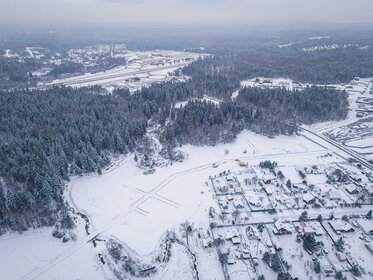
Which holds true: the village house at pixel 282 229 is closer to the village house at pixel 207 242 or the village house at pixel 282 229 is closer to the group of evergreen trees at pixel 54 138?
the village house at pixel 207 242

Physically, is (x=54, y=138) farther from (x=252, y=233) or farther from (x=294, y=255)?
(x=294, y=255)

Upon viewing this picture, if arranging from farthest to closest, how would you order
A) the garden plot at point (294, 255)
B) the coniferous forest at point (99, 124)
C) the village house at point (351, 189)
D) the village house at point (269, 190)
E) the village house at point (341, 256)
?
the village house at point (269, 190) → the village house at point (351, 189) → the coniferous forest at point (99, 124) → the village house at point (341, 256) → the garden plot at point (294, 255)

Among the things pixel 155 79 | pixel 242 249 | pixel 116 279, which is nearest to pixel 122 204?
pixel 116 279

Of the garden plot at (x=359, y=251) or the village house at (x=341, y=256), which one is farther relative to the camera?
the village house at (x=341, y=256)

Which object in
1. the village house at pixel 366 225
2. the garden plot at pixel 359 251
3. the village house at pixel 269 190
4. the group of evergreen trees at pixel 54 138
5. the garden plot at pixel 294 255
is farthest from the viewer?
the village house at pixel 269 190

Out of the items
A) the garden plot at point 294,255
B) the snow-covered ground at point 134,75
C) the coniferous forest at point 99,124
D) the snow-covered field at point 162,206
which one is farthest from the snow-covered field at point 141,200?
the snow-covered ground at point 134,75

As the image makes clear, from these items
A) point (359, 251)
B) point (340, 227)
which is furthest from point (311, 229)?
point (359, 251)

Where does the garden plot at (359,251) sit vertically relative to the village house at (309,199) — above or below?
below

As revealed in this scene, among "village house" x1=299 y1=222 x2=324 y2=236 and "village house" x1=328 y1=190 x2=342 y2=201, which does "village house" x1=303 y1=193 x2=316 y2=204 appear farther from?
"village house" x1=299 y1=222 x2=324 y2=236

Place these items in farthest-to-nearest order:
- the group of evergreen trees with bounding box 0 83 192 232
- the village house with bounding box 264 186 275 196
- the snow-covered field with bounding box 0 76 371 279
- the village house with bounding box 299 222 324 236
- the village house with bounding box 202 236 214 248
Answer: the village house with bounding box 264 186 275 196, the group of evergreen trees with bounding box 0 83 192 232, the village house with bounding box 299 222 324 236, the village house with bounding box 202 236 214 248, the snow-covered field with bounding box 0 76 371 279

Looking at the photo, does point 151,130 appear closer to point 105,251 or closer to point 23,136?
point 23,136

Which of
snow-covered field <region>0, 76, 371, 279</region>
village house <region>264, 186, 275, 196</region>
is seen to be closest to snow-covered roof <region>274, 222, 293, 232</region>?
snow-covered field <region>0, 76, 371, 279</region>

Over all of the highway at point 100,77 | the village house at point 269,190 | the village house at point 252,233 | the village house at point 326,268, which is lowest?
the highway at point 100,77
